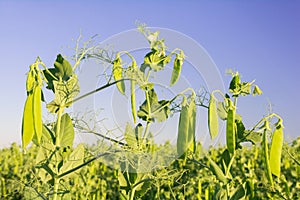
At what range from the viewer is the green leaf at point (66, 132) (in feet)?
3.94

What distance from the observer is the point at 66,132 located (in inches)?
47.8

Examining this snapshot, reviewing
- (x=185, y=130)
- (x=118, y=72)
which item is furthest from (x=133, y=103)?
(x=185, y=130)

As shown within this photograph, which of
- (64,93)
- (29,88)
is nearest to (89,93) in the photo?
(64,93)

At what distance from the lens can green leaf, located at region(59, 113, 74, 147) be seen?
1.20 m

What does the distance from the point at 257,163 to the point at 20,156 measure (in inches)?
121

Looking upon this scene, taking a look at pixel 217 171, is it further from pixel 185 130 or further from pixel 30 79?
pixel 30 79

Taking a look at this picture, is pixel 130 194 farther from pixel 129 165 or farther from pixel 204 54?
pixel 204 54

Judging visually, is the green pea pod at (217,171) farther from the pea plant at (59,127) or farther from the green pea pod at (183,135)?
the pea plant at (59,127)

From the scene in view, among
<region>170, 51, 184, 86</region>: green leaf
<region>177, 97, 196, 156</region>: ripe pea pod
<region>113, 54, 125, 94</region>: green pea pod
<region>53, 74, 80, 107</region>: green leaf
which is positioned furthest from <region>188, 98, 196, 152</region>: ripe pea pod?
<region>53, 74, 80, 107</region>: green leaf

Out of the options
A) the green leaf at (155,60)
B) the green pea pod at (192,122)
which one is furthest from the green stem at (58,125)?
the green pea pod at (192,122)

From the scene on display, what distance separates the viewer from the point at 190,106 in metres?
1.07

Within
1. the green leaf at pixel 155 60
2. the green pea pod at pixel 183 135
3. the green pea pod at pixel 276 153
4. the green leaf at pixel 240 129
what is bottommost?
the green pea pod at pixel 276 153

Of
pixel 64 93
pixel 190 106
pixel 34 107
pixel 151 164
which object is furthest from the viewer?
pixel 151 164

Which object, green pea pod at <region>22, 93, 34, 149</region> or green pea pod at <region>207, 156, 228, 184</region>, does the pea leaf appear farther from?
green pea pod at <region>22, 93, 34, 149</region>
